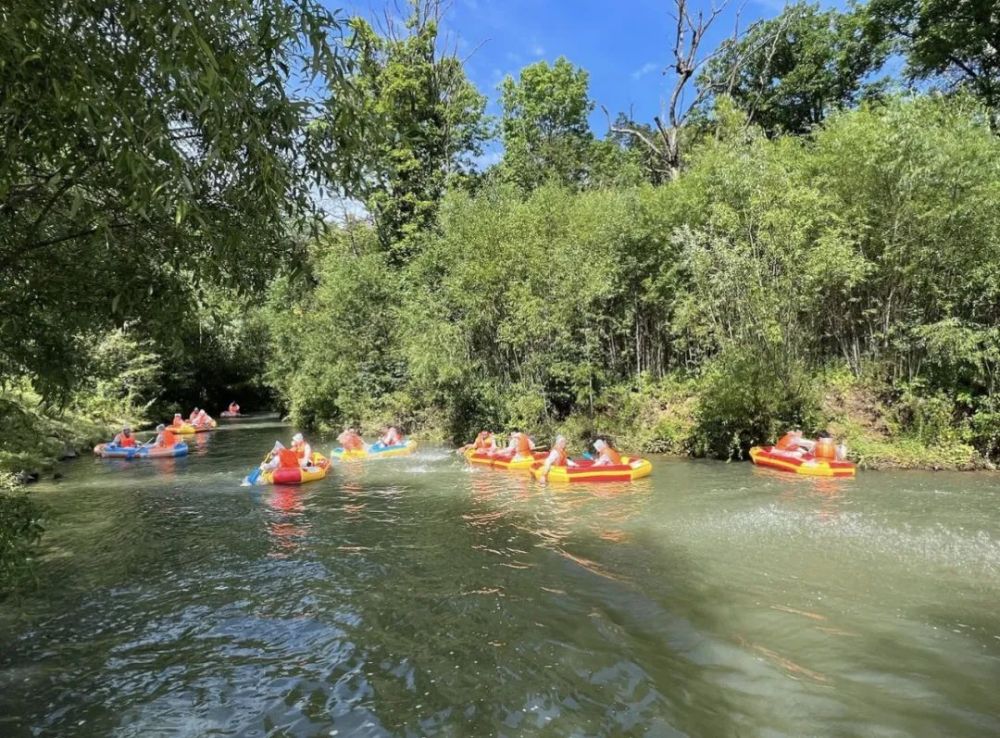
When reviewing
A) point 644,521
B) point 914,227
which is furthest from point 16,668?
point 914,227

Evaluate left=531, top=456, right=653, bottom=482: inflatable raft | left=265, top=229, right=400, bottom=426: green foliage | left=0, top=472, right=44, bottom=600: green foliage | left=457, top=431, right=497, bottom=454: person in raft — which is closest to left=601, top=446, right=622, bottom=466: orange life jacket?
left=531, top=456, right=653, bottom=482: inflatable raft

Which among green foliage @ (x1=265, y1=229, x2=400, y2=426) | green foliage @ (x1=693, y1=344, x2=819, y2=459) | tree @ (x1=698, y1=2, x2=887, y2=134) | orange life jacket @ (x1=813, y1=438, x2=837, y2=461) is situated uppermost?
tree @ (x1=698, y1=2, x2=887, y2=134)

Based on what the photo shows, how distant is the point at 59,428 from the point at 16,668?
16.6 metres

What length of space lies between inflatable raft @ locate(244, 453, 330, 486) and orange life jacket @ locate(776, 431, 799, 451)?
926 centimetres

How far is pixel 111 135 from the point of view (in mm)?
2742

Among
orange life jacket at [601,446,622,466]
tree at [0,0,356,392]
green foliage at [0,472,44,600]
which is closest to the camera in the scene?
tree at [0,0,356,392]

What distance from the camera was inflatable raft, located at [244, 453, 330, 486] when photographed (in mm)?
13359

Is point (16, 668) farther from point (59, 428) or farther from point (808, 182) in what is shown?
point (59, 428)

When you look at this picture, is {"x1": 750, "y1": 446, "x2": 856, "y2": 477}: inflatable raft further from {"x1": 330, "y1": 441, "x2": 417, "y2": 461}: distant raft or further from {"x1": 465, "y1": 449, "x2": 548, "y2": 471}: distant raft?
{"x1": 330, "y1": 441, "x2": 417, "y2": 461}: distant raft

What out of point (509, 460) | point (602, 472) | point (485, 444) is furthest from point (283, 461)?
point (602, 472)

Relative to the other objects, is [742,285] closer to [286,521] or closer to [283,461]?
[286,521]

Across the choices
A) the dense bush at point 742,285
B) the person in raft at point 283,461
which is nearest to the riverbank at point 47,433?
the person in raft at point 283,461

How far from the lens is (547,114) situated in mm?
33031

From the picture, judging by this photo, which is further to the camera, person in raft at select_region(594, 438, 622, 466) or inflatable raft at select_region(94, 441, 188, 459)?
inflatable raft at select_region(94, 441, 188, 459)
